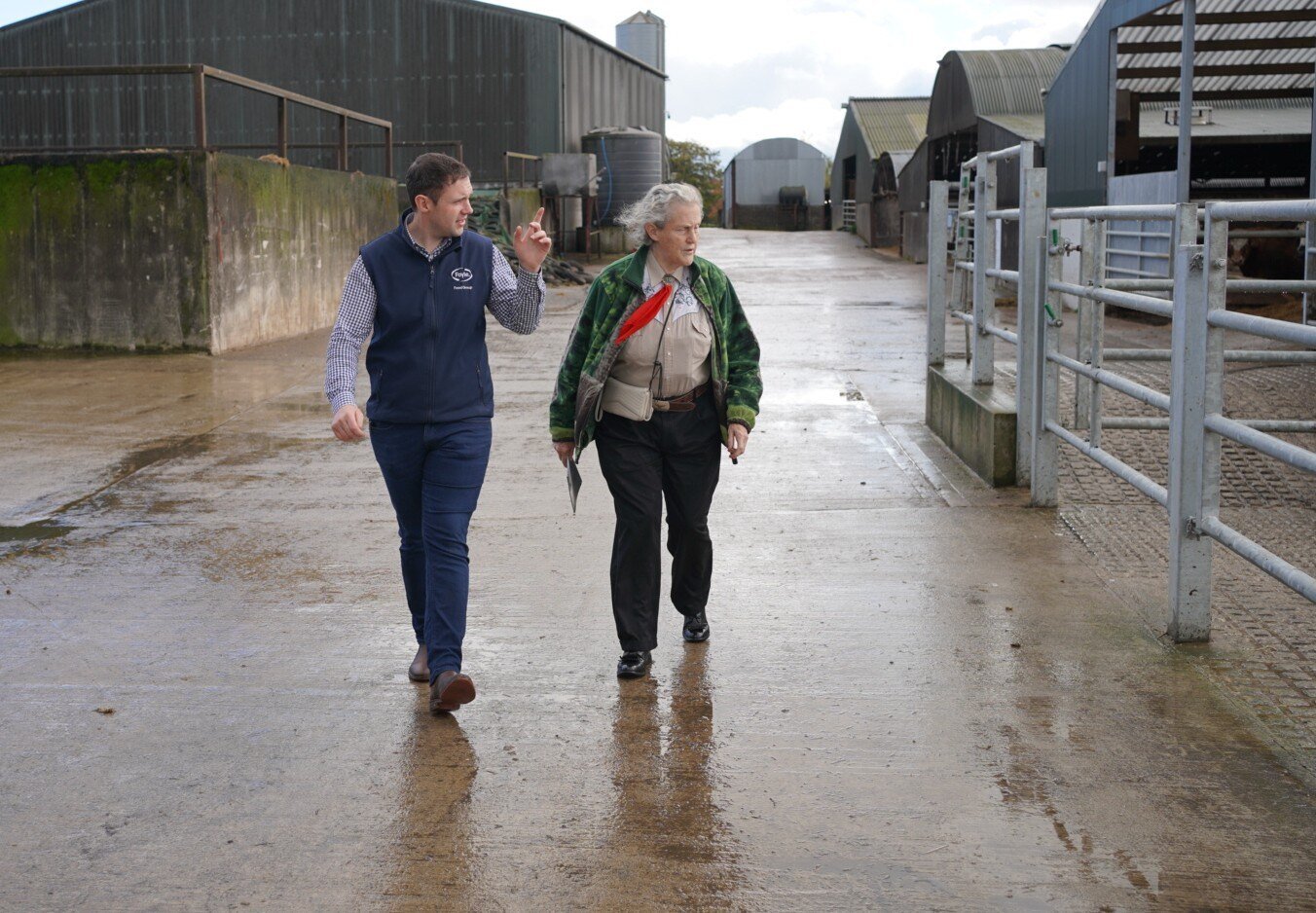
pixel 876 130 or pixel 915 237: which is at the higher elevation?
pixel 876 130

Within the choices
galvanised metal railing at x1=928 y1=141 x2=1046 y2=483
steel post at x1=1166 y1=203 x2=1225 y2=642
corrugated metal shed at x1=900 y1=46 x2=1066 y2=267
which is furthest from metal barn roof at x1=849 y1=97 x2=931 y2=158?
steel post at x1=1166 y1=203 x2=1225 y2=642

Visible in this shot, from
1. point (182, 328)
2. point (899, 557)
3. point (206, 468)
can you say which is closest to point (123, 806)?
point (899, 557)

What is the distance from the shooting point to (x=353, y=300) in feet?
15.1

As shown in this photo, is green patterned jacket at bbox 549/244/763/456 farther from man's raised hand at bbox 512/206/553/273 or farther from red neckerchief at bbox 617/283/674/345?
man's raised hand at bbox 512/206/553/273

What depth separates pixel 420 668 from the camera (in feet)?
15.9

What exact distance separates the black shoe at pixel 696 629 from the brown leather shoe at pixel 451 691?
102 cm

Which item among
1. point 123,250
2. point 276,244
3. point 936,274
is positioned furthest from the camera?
point 276,244

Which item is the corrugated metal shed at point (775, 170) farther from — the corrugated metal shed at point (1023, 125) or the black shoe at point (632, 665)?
the black shoe at point (632, 665)

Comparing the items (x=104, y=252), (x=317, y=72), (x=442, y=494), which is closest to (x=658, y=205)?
(x=442, y=494)

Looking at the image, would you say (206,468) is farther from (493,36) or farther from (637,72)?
(637,72)

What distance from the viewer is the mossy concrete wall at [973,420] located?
7.73 m

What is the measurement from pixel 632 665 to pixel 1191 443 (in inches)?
77.6

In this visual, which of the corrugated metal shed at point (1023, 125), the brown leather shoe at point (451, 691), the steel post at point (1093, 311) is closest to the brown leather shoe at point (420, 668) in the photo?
the brown leather shoe at point (451, 691)

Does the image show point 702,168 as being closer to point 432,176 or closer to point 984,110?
point 984,110
